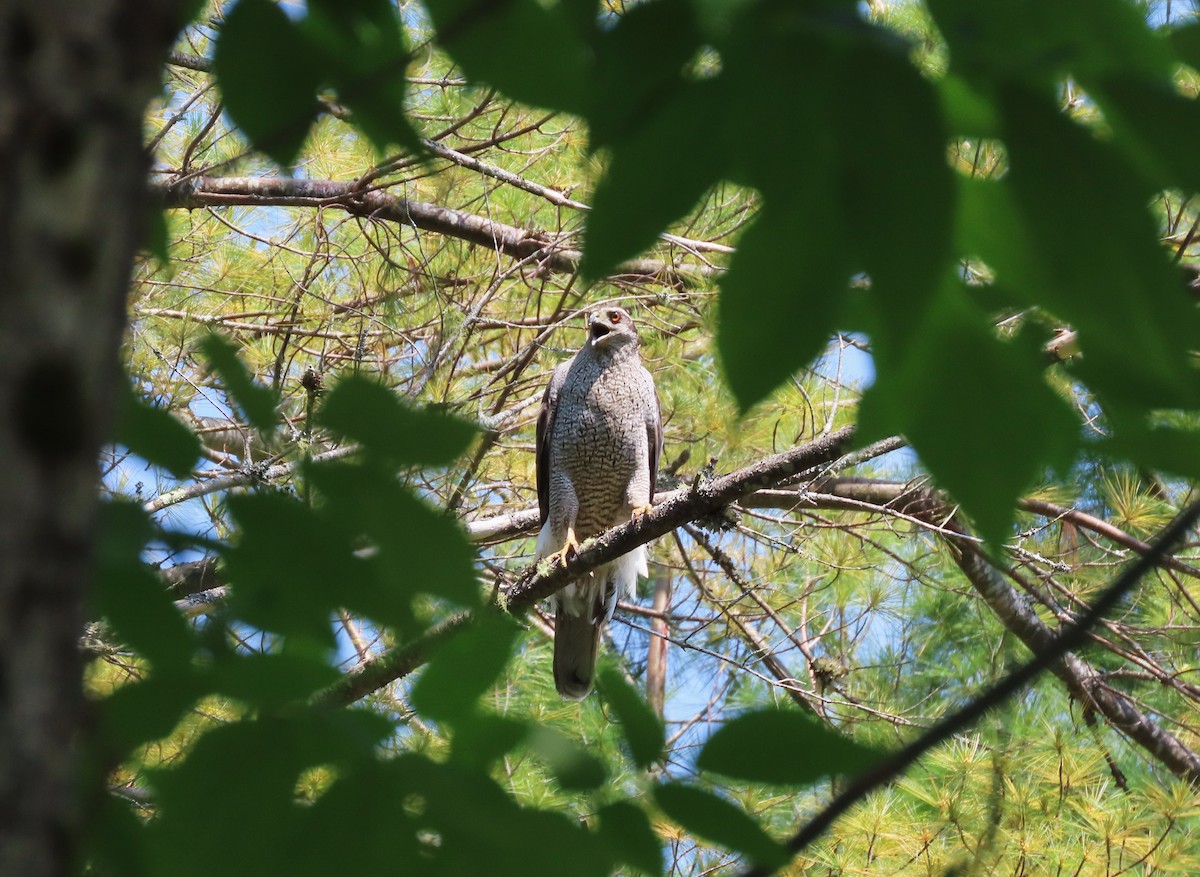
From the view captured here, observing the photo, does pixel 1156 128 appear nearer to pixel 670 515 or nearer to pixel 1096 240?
pixel 1096 240

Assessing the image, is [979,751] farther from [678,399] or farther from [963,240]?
[963,240]

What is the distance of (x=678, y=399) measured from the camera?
5762mm

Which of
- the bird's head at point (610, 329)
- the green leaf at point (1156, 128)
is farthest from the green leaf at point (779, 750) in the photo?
the bird's head at point (610, 329)

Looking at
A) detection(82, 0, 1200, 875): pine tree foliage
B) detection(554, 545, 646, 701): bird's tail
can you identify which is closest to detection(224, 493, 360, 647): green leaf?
detection(82, 0, 1200, 875): pine tree foliage

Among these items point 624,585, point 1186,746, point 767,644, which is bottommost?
point 1186,746

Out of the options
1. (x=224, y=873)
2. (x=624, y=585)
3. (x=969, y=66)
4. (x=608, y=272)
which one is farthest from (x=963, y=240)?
(x=624, y=585)

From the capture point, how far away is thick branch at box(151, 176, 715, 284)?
4.32 meters

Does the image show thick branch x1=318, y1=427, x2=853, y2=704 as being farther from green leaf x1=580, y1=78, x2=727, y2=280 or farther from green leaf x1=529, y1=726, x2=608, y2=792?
green leaf x1=580, y1=78, x2=727, y2=280

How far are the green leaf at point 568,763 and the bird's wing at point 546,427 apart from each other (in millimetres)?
4524

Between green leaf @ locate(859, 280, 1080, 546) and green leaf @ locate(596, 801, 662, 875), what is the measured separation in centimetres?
29

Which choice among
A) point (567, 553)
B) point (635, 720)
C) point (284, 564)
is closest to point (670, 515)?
point (567, 553)

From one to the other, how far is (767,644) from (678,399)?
50.9 inches

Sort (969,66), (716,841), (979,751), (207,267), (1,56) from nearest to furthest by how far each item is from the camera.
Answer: (1,56) → (969,66) → (716,841) → (979,751) → (207,267)

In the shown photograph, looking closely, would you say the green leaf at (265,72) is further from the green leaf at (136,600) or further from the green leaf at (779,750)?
the green leaf at (779,750)
